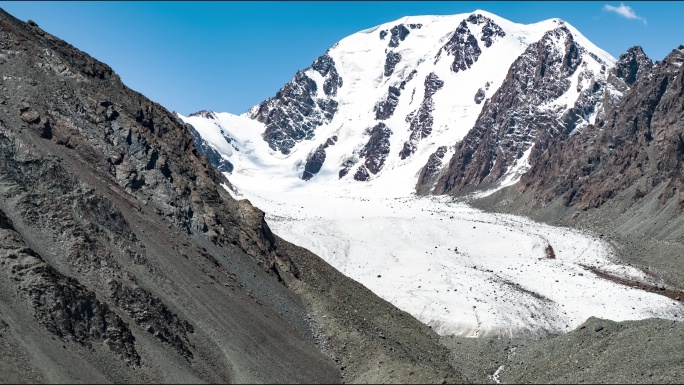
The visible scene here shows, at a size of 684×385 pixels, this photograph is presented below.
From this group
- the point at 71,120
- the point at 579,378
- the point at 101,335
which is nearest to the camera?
the point at 101,335

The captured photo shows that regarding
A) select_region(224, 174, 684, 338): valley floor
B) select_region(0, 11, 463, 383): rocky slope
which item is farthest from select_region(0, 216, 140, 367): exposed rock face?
select_region(224, 174, 684, 338): valley floor

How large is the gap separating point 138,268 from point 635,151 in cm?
15035

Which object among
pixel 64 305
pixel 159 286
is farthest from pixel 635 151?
pixel 64 305

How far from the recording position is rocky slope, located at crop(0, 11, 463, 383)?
107ft

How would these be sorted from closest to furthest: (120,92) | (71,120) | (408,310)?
(71,120) < (120,92) < (408,310)

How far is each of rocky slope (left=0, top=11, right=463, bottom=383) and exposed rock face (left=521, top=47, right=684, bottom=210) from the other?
355 feet

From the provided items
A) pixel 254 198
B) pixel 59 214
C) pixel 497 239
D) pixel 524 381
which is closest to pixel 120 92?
pixel 59 214

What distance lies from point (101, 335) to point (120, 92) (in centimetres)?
2855

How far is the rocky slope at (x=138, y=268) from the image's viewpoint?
32719 millimetres

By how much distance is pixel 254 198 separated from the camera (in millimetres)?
159125

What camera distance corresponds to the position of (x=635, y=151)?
170 meters

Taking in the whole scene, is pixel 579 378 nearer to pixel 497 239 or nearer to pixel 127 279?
A: pixel 127 279

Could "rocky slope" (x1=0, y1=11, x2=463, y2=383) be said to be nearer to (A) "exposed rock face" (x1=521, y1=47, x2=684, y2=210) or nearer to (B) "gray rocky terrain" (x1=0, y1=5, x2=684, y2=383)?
(B) "gray rocky terrain" (x1=0, y1=5, x2=684, y2=383)

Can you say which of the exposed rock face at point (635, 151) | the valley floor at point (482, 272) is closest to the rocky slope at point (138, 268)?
the valley floor at point (482, 272)
